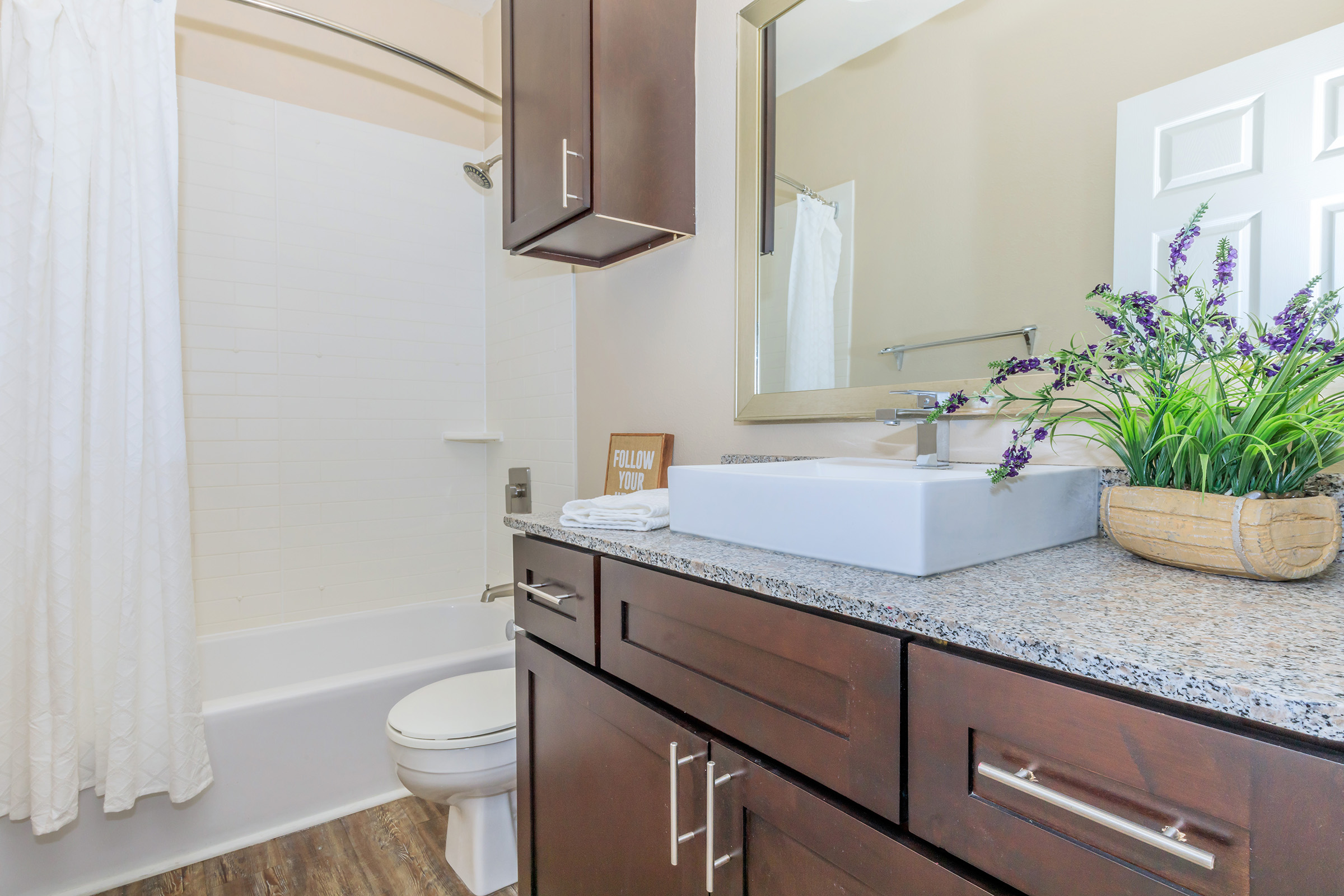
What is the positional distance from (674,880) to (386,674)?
4.62ft

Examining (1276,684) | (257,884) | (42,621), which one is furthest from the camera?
(257,884)

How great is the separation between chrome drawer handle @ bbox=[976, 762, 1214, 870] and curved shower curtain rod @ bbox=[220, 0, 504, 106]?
1.77m

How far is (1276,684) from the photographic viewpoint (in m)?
0.42

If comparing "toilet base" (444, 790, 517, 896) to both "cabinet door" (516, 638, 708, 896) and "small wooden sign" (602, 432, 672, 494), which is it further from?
"small wooden sign" (602, 432, 672, 494)

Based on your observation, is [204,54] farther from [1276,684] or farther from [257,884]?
[1276,684]

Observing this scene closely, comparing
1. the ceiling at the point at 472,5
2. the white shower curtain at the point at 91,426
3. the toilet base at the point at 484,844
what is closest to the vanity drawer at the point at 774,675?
the toilet base at the point at 484,844

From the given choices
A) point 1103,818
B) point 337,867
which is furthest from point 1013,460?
point 337,867

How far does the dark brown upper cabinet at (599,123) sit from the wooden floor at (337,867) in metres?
1.59

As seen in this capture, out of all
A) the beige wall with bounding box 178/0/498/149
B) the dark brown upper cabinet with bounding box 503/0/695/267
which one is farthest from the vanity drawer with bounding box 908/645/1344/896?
the beige wall with bounding box 178/0/498/149

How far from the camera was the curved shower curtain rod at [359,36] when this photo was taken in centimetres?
197

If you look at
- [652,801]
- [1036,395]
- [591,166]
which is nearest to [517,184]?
[591,166]

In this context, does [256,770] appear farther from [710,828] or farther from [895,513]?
[895,513]

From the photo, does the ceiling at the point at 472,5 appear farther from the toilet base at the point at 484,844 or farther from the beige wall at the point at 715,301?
the toilet base at the point at 484,844

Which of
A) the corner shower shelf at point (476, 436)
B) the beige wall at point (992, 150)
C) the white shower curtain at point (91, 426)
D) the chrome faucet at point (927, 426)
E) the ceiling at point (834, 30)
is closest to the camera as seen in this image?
the beige wall at point (992, 150)
